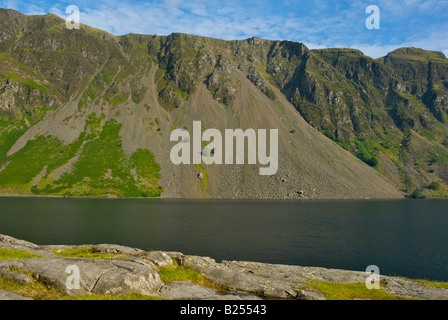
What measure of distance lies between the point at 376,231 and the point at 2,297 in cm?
8491

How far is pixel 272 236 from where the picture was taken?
7006cm

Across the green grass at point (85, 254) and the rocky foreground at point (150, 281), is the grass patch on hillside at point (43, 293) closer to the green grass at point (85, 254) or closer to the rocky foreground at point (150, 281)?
the rocky foreground at point (150, 281)

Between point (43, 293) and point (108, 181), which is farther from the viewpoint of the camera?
point (108, 181)

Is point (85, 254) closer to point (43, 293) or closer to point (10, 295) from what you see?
point (43, 293)

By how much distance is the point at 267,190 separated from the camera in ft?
598

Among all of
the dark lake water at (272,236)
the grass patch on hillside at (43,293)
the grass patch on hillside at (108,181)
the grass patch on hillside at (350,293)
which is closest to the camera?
the grass patch on hillside at (43,293)

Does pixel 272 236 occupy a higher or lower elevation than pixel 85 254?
lower

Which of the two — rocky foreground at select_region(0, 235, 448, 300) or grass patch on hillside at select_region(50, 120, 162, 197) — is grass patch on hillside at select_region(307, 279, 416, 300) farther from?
grass patch on hillside at select_region(50, 120, 162, 197)

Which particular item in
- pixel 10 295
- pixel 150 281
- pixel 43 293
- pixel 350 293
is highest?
pixel 10 295

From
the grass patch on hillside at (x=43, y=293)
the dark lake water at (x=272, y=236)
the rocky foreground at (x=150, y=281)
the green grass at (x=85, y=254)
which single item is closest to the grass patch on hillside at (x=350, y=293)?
the rocky foreground at (x=150, y=281)

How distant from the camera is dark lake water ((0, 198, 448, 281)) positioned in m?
51.9

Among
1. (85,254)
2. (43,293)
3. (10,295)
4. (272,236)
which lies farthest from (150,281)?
(272,236)

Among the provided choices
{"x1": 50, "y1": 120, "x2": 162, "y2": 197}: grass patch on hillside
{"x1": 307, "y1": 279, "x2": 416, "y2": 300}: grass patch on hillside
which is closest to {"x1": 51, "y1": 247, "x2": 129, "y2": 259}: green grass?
{"x1": 307, "y1": 279, "x2": 416, "y2": 300}: grass patch on hillside

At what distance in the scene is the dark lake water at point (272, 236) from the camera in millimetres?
51875
